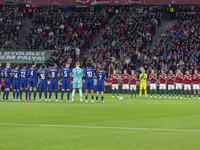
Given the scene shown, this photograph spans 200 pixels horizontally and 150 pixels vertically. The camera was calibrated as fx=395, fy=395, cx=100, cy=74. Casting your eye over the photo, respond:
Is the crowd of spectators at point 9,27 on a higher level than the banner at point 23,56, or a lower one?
higher

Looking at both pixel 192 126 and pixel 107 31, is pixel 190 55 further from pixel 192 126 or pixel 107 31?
pixel 192 126

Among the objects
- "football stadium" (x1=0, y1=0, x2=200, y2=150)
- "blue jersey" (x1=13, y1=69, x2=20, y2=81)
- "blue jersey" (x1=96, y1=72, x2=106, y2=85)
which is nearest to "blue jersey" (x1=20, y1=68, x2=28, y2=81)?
"football stadium" (x1=0, y1=0, x2=200, y2=150)

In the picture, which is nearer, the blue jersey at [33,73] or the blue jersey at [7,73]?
the blue jersey at [33,73]

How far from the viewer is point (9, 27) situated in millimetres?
49562

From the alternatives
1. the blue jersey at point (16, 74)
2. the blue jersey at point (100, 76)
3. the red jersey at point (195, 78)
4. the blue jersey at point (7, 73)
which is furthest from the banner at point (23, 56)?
the blue jersey at point (100, 76)

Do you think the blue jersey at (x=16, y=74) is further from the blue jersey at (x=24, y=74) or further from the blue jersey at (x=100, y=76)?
the blue jersey at (x=100, y=76)

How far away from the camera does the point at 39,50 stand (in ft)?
147

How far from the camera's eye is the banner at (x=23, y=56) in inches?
1719

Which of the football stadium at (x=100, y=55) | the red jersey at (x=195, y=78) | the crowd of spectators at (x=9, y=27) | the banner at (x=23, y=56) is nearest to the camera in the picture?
the football stadium at (x=100, y=55)

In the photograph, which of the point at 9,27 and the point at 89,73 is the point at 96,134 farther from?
the point at 9,27

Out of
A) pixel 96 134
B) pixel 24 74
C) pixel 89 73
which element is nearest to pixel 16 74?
pixel 24 74

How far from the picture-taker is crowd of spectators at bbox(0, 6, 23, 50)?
47062 mm

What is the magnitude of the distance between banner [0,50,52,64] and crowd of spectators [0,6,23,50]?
161 cm

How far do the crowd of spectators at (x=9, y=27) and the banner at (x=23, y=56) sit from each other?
161 cm
